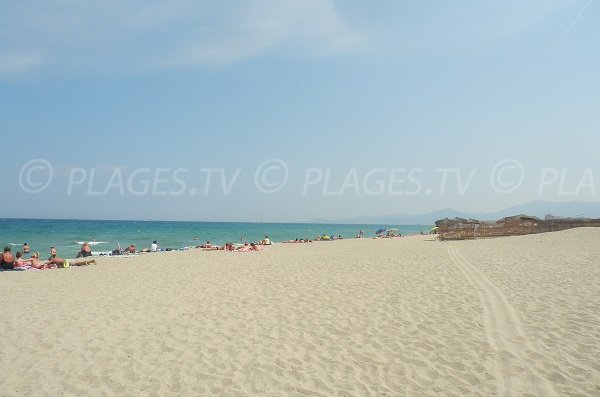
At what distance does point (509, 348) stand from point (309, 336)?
9.74ft

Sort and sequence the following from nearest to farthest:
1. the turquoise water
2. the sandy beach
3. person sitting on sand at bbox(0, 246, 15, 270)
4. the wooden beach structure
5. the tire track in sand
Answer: the tire track in sand, the sandy beach, person sitting on sand at bbox(0, 246, 15, 270), the wooden beach structure, the turquoise water

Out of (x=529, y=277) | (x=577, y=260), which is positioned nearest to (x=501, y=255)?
(x=577, y=260)

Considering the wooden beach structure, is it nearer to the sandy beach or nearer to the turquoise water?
the sandy beach

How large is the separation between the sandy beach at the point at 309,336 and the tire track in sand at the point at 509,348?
0.02 meters

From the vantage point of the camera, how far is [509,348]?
17.9 feet

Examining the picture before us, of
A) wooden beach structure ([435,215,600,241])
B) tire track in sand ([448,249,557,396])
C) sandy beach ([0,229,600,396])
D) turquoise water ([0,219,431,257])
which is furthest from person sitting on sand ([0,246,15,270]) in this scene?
wooden beach structure ([435,215,600,241])

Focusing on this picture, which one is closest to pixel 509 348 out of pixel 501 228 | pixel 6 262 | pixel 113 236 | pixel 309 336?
pixel 309 336

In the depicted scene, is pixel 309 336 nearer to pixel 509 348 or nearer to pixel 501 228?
pixel 509 348

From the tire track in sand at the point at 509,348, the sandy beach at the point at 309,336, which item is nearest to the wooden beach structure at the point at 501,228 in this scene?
the sandy beach at the point at 309,336

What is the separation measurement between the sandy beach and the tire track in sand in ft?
0.08

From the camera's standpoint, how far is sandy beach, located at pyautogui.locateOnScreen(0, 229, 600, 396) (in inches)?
178

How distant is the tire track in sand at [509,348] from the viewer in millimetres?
4340

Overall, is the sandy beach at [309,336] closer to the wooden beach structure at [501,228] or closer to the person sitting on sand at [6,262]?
the person sitting on sand at [6,262]

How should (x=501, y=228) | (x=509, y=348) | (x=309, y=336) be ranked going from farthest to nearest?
(x=501, y=228) → (x=309, y=336) → (x=509, y=348)
